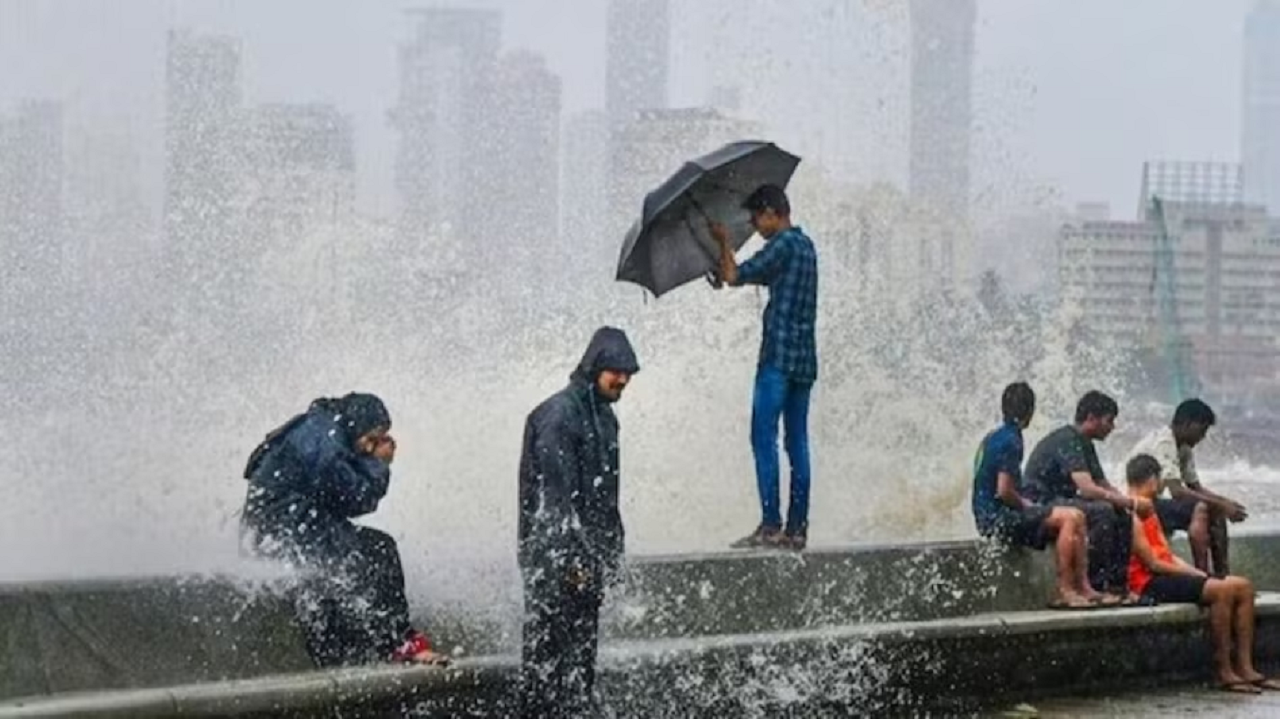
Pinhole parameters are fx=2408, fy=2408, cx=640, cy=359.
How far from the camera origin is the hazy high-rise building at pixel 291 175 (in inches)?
923

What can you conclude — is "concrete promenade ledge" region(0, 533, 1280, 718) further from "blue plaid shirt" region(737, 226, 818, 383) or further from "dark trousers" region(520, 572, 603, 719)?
"blue plaid shirt" region(737, 226, 818, 383)

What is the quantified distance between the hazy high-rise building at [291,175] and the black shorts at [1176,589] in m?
13.4

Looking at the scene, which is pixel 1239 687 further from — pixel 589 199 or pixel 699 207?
pixel 589 199

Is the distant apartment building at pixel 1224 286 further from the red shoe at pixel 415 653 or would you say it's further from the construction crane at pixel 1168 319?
the red shoe at pixel 415 653

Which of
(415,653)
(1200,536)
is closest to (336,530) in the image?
(415,653)

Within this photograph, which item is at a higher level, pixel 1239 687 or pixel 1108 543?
pixel 1108 543

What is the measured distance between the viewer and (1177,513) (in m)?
11.5

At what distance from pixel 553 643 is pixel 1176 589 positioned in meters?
3.93

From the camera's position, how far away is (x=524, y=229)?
31406 mm

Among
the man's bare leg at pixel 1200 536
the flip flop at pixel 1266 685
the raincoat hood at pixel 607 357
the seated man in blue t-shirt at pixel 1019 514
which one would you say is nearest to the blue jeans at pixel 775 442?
the seated man in blue t-shirt at pixel 1019 514

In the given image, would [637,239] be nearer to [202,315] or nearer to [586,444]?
[586,444]

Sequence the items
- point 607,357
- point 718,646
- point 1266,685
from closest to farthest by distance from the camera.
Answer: point 607,357, point 718,646, point 1266,685

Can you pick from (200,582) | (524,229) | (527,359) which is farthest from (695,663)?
(524,229)

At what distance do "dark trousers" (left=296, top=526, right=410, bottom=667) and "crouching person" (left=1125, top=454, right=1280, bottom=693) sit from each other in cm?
432
